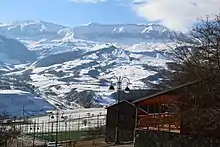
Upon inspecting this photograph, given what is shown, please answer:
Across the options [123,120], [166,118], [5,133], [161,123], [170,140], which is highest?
[123,120]

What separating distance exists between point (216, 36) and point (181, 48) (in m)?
5.38

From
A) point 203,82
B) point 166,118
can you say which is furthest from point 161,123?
point 203,82

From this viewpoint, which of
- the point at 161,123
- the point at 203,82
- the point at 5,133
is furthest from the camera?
the point at 5,133

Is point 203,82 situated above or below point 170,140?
above

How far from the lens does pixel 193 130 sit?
86.9ft

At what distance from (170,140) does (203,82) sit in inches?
285

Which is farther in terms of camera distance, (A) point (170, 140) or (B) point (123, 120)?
(B) point (123, 120)

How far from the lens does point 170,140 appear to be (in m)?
28.0

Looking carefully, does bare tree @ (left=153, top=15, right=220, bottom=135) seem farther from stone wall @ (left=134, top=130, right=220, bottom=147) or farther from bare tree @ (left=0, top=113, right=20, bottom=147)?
bare tree @ (left=0, top=113, right=20, bottom=147)

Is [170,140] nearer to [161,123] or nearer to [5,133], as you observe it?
[161,123]

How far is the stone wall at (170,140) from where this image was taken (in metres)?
25.6

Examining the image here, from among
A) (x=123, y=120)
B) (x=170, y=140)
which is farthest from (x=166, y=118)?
(x=123, y=120)

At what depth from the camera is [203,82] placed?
21.8 meters

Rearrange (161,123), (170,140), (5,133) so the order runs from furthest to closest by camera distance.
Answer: (5,133)
(161,123)
(170,140)
